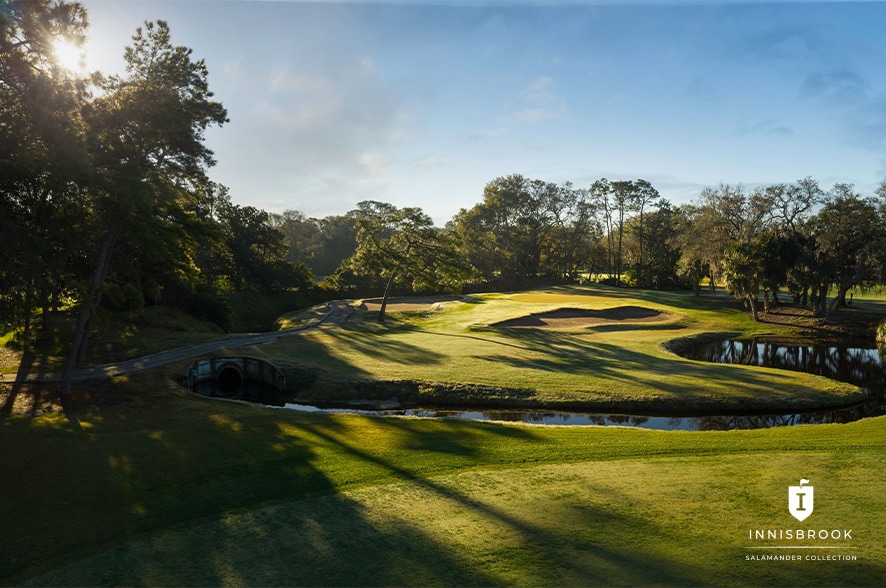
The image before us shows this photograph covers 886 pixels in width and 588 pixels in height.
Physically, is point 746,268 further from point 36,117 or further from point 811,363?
point 36,117

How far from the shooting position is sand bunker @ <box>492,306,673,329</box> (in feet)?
152

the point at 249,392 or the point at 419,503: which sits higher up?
the point at 419,503

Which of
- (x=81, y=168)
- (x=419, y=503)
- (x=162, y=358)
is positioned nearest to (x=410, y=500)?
(x=419, y=503)

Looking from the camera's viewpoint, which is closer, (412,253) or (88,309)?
(88,309)

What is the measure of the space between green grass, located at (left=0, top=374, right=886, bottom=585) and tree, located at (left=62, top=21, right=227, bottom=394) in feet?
23.6

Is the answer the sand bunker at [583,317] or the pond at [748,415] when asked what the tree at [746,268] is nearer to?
the sand bunker at [583,317]

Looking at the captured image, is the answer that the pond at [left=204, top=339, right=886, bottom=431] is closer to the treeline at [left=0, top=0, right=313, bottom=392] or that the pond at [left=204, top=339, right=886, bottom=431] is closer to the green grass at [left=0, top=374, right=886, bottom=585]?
the green grass at [left=0, top=374, right=886, bottom=585]

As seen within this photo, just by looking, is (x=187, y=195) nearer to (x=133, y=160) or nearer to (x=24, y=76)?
(x=133, y=160)

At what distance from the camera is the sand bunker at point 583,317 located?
4647 centimetres

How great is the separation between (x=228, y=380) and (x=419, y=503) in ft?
77.1

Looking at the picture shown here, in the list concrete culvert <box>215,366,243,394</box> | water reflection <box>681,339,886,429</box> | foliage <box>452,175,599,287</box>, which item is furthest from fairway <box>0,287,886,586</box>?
foliage <box>452,175,599,287</box>

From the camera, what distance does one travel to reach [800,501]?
10531 millimetres

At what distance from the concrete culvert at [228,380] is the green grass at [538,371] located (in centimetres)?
168

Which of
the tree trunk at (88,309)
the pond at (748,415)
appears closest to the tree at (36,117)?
the tree trunk at (88,309)
